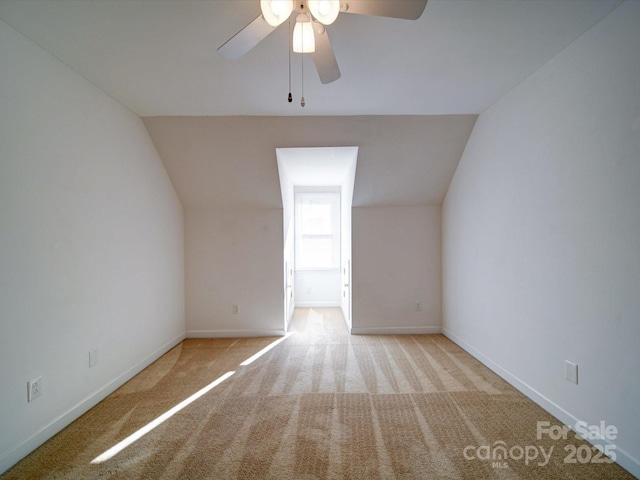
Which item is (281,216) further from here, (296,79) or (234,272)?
(296,79)

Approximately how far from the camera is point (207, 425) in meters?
2.10

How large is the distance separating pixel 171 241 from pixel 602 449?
12.5 ft

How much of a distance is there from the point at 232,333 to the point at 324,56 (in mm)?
3282

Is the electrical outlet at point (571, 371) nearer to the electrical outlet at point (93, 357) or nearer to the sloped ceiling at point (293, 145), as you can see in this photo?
the sloped ceiling at point (293, 145)

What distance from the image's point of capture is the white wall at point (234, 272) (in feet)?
13.1

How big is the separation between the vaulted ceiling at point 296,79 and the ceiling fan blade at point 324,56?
0.27 meters

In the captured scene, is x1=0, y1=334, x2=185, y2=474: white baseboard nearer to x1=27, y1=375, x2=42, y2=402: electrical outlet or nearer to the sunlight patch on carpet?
x1=27, y1=375, x2=42, y2=402: electrical outlet

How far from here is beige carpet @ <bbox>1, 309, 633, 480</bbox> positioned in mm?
1699

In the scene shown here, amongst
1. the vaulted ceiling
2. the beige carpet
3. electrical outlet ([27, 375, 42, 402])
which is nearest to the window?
the vaulted ceiling

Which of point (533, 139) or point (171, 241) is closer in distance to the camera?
point (533, 139)

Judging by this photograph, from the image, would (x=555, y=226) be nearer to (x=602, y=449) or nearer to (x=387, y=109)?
(x=602, y=449)

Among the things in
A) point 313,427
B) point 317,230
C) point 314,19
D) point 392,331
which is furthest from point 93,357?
point 317,230

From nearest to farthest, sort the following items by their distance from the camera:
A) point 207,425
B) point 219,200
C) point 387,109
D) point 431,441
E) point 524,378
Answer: point 431,441 < point 207,425 < point 524,378 < point 387,109 < point 219,200

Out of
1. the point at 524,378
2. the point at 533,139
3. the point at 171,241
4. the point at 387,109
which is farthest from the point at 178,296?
the point at 533,139
